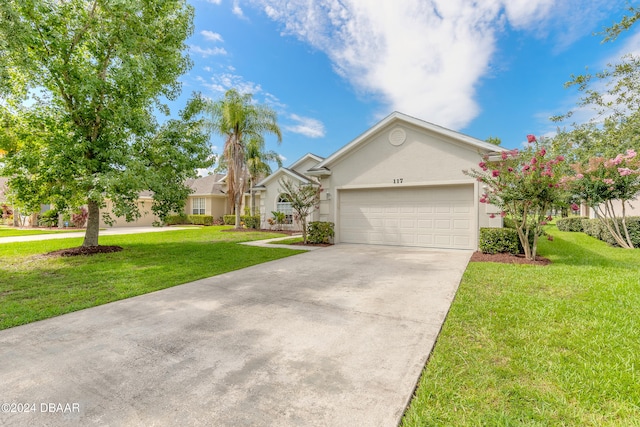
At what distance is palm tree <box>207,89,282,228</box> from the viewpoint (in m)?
18.8

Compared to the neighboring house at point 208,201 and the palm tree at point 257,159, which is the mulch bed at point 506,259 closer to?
the palm tree at point 257,159

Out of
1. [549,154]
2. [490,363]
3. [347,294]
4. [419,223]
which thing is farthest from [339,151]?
[490,363]

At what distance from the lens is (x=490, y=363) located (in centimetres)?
269

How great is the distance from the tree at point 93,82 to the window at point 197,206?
18.9 metres

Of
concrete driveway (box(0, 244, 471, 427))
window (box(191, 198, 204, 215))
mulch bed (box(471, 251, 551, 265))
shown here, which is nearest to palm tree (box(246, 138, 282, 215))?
window (box(191, 198, 204, 215))

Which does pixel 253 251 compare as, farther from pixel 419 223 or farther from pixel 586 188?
pixel 586 188

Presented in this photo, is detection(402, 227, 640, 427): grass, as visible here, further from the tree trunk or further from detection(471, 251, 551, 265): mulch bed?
the tree trunk

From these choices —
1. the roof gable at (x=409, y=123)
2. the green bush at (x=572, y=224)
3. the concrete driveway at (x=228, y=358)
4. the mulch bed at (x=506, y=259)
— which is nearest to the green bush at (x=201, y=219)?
the roof gable at (x=409, y=123)

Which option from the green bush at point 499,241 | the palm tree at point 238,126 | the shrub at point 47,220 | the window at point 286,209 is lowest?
the green bush at point 499,241

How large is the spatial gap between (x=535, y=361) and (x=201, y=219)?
27532mm

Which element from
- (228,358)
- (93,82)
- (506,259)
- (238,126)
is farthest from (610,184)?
(238,126)

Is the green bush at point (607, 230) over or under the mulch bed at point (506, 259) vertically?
over

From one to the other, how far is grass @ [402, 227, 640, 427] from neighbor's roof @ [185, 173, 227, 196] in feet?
86.9

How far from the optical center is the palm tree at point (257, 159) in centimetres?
2111
